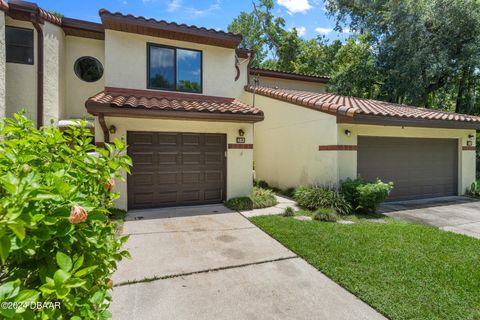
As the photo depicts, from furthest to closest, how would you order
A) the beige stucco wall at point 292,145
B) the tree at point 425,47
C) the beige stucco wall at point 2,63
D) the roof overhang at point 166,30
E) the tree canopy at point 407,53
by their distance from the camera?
the tree canopy at point 407,53
the tree at point 425,47
the beige stucco wall at point 292,145
the roof overhang at point 166,30
the beige stucco wall at point 2,63

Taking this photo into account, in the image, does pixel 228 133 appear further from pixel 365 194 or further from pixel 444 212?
pixel 444 212

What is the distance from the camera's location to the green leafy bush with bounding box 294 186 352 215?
23.8 feet

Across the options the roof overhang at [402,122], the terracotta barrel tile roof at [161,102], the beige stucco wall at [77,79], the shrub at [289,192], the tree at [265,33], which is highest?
the tree at [265,33]

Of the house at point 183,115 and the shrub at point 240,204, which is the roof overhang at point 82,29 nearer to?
the house at point 183,115

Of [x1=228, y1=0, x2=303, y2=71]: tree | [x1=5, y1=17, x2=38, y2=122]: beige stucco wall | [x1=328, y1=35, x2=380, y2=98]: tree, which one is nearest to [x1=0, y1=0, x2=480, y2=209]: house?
[x1=5, y1=17, x2=38, y2=122]: beige stucco wall

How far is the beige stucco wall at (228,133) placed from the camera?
7179mm

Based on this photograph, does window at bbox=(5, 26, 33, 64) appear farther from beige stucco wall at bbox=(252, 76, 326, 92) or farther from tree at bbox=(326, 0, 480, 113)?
tree at bbox=(326, 0, 480, 113)

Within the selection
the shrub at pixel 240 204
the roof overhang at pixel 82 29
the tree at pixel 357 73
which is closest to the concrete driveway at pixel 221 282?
the shrub at pixel 240 204

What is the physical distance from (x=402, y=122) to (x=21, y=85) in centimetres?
1203

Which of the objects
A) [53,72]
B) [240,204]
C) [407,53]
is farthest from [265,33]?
[240,204]

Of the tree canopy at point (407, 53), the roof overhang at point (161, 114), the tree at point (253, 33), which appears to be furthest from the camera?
the tree at point (253, 33)

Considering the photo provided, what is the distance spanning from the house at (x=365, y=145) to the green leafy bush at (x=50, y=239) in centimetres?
705

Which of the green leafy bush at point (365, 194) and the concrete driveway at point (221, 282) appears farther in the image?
the green leafy bush at point (365, 194)

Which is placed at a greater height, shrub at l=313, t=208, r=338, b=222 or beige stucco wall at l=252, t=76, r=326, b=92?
beige stucco wall at l=252, t=76, r=326, b=92
